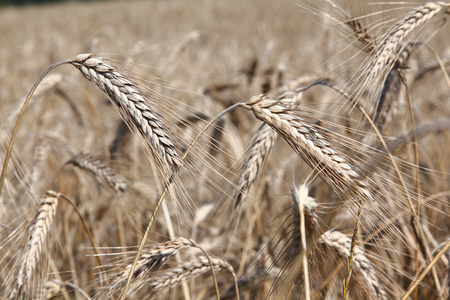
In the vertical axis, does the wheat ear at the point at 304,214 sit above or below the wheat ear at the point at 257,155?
below

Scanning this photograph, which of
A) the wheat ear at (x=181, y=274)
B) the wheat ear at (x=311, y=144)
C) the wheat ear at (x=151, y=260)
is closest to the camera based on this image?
the wheat ear at (x=311, y=144)

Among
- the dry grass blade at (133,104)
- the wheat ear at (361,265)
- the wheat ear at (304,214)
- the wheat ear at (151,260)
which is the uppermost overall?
the dry grass blade at (133,104)

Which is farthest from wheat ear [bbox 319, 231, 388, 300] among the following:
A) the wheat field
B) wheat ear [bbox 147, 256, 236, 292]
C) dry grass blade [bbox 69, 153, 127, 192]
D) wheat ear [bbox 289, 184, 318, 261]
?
dry grass blade [bbox 69, 153, 127, 192]

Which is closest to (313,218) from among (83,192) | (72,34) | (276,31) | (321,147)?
(321,147)

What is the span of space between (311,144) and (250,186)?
446 millimetres

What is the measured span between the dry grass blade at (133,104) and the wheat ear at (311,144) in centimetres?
23

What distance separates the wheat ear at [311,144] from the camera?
3.29 feet

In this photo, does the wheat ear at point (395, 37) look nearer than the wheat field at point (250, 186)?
No

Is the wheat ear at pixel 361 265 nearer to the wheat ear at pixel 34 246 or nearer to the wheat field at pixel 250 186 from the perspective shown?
the wheat field at pixel 250 186

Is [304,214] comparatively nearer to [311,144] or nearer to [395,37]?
[311,144]

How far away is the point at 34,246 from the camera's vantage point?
1297mm

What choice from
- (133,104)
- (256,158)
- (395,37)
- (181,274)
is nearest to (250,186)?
(256,158)

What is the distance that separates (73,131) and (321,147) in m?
3.36

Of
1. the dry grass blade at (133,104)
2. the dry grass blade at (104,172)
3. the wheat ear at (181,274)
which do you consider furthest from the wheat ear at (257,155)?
the dry grass blade at (104,172)
